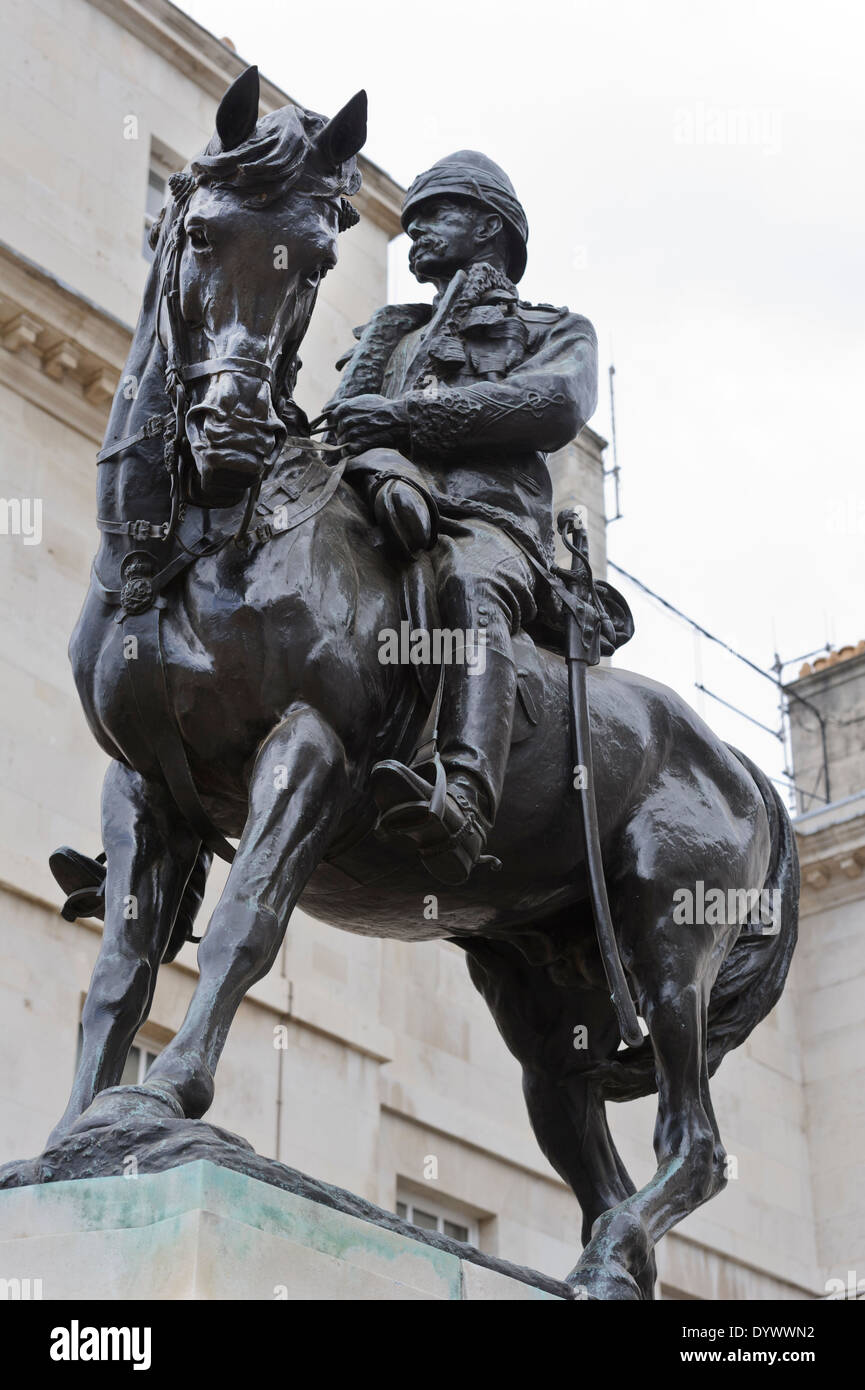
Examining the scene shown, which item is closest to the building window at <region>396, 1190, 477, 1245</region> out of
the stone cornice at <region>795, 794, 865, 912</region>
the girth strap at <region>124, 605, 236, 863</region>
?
the stone cornice at <region>795, 794, 865, 912</region>

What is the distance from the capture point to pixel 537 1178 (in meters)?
19.5

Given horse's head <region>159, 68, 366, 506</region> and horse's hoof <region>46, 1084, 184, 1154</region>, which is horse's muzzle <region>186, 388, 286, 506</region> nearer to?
horse's head <region>159, 68, 366, 506</region>

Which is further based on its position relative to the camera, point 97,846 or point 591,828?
point 97,846

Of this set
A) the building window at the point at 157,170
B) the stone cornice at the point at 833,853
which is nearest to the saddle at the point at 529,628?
the building window at the point at 157,170

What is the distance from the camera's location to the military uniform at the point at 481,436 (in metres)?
5.83

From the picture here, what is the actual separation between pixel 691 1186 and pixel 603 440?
19585 millimetres

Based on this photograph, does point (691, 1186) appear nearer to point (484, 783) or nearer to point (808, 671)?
point (484, 783)

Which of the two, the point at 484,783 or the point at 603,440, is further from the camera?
the point at 603,440

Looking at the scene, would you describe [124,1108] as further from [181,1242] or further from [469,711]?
[469,711]

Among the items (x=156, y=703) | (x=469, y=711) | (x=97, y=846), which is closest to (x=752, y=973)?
(x=469, y=711)

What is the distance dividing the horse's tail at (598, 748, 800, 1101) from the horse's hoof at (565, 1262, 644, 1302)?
1120 millimetres

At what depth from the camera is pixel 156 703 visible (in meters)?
5.51

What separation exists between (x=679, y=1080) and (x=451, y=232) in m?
2.68
